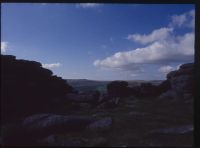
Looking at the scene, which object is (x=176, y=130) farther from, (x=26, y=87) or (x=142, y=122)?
(x=26, y=87)

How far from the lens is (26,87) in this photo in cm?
1495

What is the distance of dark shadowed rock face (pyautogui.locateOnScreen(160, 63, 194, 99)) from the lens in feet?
56.4

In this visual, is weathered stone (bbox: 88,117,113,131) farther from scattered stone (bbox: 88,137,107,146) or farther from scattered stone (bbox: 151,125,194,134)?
scattered stone (bbox: 151,125,194,134)

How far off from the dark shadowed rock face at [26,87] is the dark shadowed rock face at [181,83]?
6.20 m

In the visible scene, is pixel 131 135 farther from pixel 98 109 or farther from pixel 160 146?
pixel 98 109

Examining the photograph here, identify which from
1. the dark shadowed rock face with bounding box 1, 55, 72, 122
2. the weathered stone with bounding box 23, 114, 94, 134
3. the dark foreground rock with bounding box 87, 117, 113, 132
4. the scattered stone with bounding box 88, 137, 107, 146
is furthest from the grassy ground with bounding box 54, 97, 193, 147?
the dark shadowed rock face with bounding box 1, 55, 72, 122

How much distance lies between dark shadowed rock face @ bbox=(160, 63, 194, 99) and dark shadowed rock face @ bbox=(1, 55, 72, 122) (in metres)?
6.20

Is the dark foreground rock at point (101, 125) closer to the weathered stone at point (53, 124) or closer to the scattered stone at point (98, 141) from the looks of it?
the weathered stone at point (53, 124)

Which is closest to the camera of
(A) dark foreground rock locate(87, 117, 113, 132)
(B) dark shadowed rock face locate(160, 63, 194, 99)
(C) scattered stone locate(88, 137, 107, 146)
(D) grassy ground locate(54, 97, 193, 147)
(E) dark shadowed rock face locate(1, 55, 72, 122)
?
(C) scattered stone locate(88, 137, 107, 146)

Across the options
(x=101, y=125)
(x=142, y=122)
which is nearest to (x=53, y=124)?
(x=101, y=125)

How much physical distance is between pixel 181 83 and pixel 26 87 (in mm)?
8924

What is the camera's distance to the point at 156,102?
16297 mm

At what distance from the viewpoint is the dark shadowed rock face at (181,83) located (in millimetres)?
17188

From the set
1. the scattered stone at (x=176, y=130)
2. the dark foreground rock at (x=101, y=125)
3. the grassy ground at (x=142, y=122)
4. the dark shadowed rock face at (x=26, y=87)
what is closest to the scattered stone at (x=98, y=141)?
the grassy ground at (x=142, y=122)
